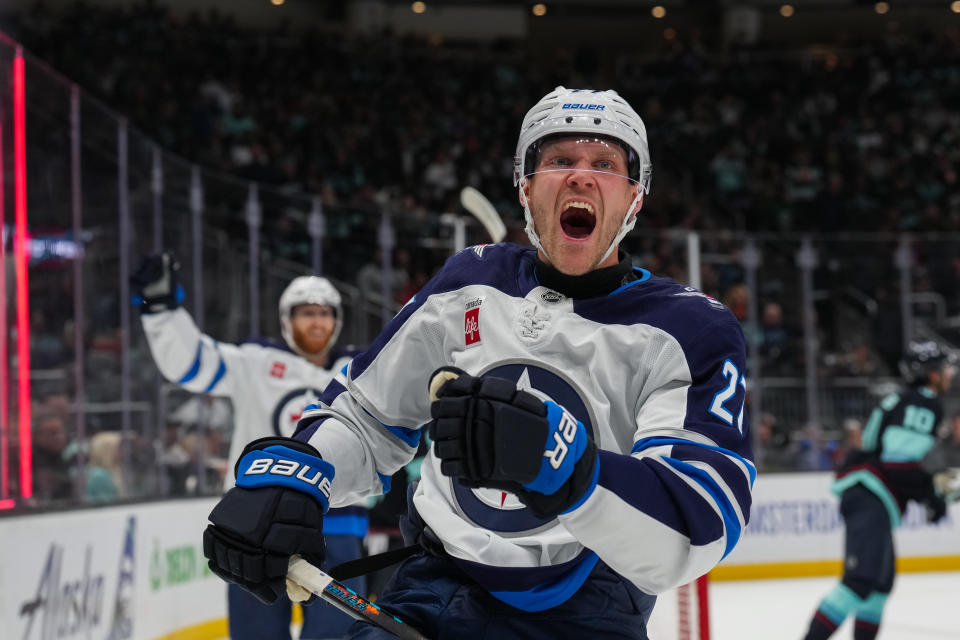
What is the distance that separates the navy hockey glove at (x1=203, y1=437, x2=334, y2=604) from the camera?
1487 millimetres

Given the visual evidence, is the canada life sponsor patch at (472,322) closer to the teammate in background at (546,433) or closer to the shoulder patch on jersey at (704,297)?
the teammate in background at (546,433)

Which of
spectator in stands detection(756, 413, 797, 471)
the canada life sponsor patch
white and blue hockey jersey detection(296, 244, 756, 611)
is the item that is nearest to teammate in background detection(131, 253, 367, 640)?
white and blue hockey jersey detection(296, 244, 756, 611)

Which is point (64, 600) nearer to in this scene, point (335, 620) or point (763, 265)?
point (335, 620)

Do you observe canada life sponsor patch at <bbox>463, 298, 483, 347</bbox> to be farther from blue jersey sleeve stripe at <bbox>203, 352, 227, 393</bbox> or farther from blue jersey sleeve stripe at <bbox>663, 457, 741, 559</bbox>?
blue jersey sleeve stripe at <bbox>203, 352, 227, 393</bbox>

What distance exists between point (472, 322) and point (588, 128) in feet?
1.08

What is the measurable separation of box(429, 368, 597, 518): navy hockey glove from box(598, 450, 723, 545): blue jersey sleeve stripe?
4 cm

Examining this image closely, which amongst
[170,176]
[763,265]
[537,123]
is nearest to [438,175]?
[763,265]

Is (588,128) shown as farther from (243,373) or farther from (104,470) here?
(104,470)

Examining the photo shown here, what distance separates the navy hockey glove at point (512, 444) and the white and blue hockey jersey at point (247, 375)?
261 centimetres

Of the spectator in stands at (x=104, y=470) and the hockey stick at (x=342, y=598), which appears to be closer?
the hockey stick at (x=342, y=598)

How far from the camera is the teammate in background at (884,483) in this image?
4.98m

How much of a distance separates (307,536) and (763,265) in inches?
257

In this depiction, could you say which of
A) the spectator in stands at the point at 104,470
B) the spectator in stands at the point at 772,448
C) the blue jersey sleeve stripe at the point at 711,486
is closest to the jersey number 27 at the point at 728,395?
the blue jersey sleeve stripe at the point at 711,486

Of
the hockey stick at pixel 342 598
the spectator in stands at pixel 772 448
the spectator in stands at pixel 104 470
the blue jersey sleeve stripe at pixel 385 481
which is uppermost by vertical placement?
the blue jersey sleeve stripe at pixel 385 481
